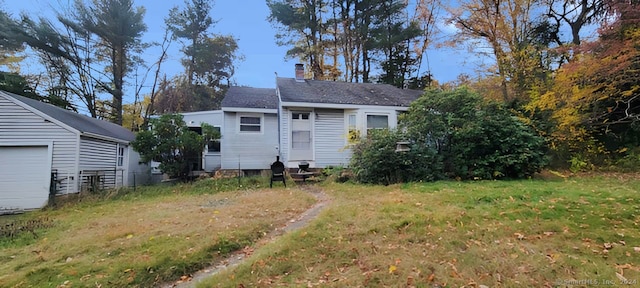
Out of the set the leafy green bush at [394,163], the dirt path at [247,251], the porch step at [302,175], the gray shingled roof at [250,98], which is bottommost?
the dirt path at [247,251]

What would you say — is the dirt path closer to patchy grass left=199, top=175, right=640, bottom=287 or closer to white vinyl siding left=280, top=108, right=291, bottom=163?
patchy grass left=199, top=175, right=640, bottom=287

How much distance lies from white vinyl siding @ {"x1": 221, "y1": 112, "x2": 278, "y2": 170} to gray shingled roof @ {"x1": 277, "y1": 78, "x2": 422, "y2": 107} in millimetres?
1872

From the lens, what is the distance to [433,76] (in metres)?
24.5

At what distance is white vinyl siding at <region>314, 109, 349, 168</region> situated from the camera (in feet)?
44.2

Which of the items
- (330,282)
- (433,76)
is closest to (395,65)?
(433,76)

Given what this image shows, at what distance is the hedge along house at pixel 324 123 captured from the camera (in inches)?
523

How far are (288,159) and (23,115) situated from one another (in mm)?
9210

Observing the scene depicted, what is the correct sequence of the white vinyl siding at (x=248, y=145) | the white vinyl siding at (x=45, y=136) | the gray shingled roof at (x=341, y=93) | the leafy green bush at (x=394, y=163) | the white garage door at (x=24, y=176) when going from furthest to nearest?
the white vinyl siding at (x=248, y=145), the gray shingled roof at (x=341, y=93), the leafy green bush at (x=394, y=163), the white vinyl siding at (x=45, y=136), the white garage door at (x=24, y=176)

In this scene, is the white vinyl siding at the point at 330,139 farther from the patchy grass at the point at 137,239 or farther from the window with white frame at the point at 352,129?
the patchy grass at the point at 137,239

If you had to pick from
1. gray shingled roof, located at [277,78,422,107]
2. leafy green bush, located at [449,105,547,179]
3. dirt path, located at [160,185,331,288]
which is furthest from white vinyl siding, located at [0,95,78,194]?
leafy green bush, located at [449,105,547,179]

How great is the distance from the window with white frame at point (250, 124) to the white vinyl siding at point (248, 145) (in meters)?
0.14

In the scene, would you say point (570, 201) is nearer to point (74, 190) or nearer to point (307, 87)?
point (307, 87)

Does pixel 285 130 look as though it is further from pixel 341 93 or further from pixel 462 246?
pixel 462 246

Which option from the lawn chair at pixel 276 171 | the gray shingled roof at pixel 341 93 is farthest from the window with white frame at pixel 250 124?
the lawn chair at pixel 276 171
